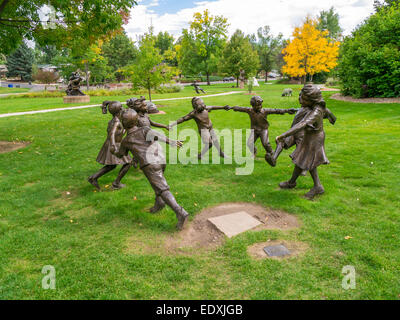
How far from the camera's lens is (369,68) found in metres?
17.2

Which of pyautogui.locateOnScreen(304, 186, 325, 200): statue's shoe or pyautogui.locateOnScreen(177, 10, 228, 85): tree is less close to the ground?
pyautogui.locateOnScreen(177, 10, 228, 85): tree

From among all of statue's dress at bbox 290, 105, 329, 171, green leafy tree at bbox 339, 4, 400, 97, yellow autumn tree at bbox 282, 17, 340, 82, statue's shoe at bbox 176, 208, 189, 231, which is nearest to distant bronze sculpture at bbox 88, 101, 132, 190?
statue's shoe at bbox 176, 208, 189, 231

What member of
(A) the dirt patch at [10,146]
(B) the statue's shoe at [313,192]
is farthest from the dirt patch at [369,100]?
(A) the dirt patch at [10,146]

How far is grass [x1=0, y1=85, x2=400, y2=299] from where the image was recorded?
320 centimetres

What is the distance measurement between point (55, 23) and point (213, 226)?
9.38 meters

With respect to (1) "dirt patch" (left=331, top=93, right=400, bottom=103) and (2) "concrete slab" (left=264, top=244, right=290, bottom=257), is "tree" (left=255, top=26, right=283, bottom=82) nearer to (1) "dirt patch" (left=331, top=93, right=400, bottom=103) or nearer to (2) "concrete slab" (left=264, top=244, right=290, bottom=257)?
(1) "dirt patch" (left=331, top=93, right=400, bottom=103)

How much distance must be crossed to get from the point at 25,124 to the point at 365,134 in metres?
15.1

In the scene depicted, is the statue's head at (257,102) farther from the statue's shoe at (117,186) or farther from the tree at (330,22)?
the tree at (330,22)

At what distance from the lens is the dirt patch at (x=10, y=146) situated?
31.7 feet

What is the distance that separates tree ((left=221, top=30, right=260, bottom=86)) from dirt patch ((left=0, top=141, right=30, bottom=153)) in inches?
1433
